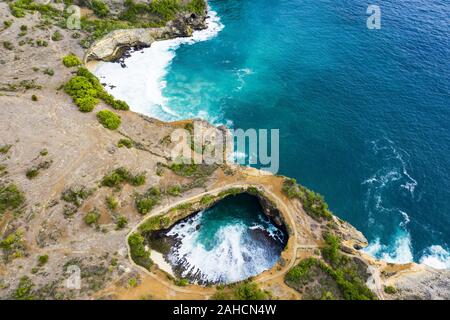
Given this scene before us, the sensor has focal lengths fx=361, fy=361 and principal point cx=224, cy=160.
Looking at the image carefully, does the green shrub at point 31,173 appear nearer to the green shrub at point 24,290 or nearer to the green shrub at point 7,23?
the green shrub at point 24,290

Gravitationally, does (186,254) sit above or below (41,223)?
below

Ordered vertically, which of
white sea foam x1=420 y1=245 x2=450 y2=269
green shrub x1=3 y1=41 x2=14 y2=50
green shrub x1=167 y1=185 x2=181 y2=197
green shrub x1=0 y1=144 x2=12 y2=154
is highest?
green shrub x1=3 y1=41 x2=14 y2=50

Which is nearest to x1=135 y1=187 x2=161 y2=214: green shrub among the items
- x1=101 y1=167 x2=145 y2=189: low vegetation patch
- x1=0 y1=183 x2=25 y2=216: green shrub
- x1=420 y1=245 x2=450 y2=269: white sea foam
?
x1=101 y1=167 x2=145 y2=189: low vegetation patch

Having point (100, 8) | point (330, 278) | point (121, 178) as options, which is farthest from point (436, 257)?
point (100, 8)

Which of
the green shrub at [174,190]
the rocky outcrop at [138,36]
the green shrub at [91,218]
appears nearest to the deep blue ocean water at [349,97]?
the rocky outcrop at [138,36]

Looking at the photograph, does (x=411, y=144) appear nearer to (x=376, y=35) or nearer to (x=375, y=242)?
(x=375, y=242)

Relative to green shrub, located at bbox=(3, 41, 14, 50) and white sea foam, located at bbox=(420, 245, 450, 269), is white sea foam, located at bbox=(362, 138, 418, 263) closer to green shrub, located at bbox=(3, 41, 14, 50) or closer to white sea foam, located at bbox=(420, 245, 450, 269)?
white sea foam, located at bbox=(420, 245, 450, 269)
